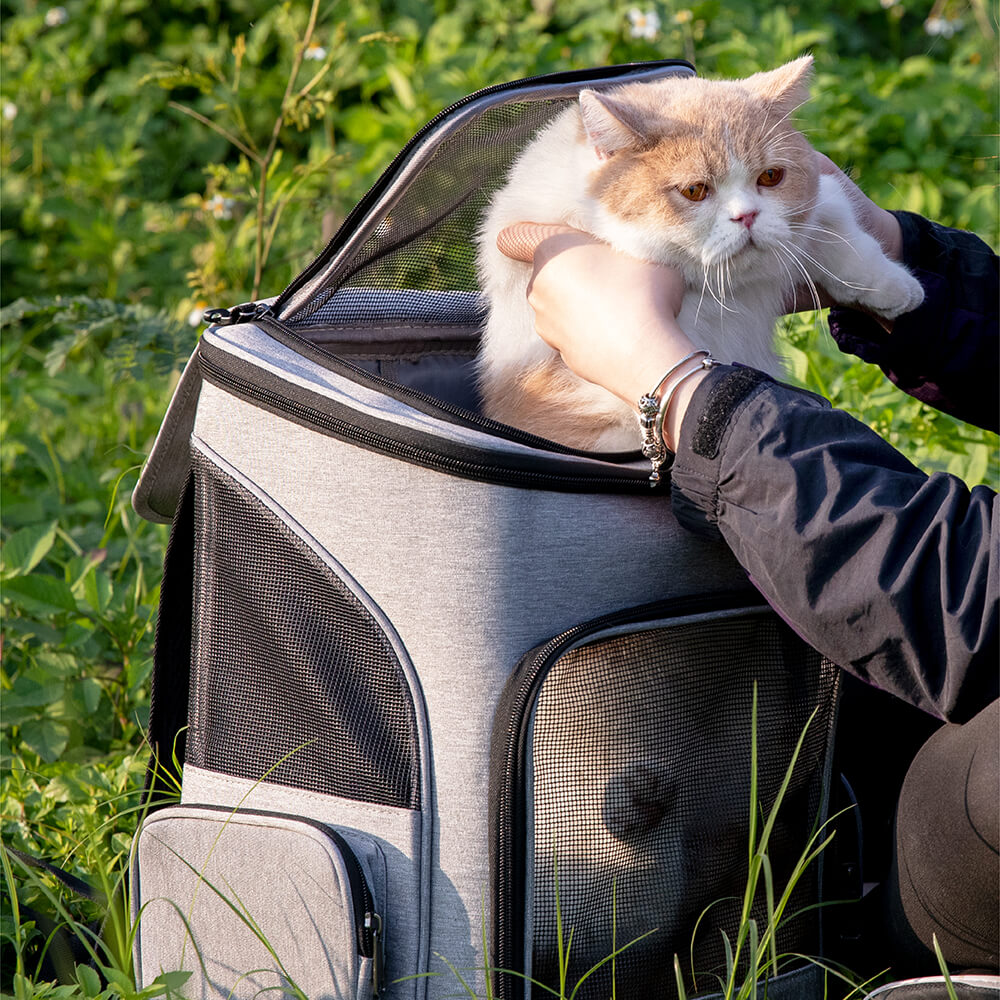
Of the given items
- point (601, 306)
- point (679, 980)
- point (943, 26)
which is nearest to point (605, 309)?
point (601, 306)

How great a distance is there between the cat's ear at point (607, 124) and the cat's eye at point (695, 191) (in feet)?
0.25

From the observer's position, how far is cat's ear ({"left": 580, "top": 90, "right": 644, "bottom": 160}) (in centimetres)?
116

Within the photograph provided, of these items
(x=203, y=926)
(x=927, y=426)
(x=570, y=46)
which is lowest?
(x=203, y=926)

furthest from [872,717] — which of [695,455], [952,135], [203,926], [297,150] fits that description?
[297,150]

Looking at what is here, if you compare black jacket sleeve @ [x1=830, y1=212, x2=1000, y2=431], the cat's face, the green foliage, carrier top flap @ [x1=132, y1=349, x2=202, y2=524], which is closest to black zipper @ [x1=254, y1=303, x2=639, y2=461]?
carrier top flap @ [x1=132, y1=349, x2=202, y2=524]

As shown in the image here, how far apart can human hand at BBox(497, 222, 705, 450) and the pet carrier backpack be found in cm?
9

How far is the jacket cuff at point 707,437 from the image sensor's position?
929 millimetres

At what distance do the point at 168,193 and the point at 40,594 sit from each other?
2347mm

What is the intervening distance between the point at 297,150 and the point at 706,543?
317 centimetres

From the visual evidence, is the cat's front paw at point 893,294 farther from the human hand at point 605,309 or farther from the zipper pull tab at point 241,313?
the zipper pull tab at point 241,313

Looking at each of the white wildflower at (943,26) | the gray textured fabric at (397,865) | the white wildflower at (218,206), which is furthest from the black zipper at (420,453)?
the white wildflower at (943,26)

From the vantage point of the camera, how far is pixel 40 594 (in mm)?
1624

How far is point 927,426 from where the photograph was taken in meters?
1.95

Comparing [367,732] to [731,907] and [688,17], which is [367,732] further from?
[688,17]
